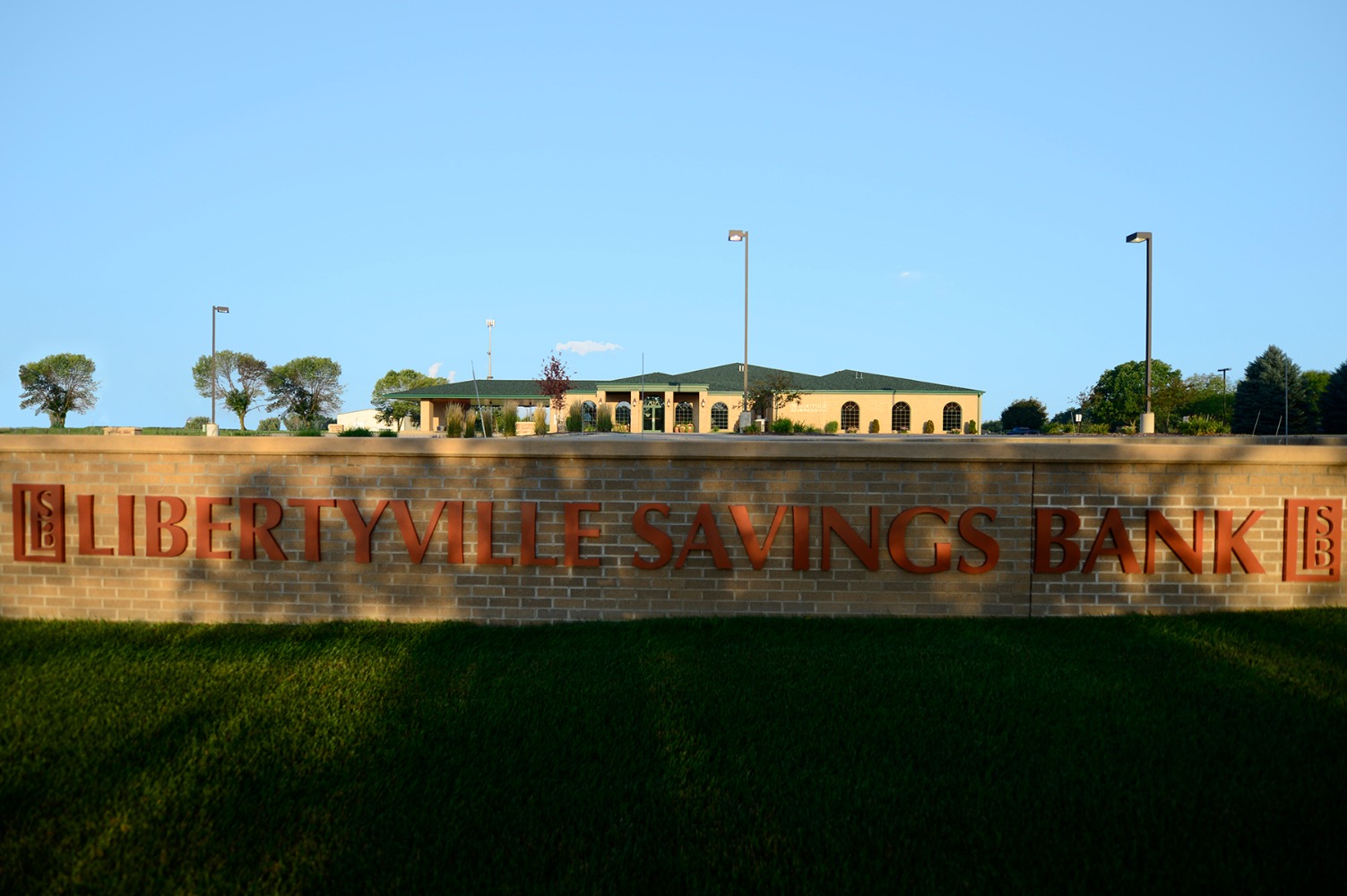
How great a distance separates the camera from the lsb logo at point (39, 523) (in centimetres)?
844

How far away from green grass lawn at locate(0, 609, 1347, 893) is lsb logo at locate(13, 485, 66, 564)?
1753 millimetres

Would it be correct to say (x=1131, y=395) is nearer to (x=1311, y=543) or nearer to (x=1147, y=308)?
(x=1147, y=308)

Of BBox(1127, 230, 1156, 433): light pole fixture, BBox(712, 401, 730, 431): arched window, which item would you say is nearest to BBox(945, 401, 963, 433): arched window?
BBox(712, 401, 730, 431): arched window

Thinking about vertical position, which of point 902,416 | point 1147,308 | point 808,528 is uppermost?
point 1147,308

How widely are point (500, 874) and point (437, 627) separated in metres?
4.27

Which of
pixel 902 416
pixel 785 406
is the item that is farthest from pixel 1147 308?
pixel 902 416

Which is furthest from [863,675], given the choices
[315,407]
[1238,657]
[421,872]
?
[315,407]

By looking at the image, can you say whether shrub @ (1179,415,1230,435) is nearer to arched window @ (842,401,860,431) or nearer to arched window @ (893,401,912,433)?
arched window @ (893,401,912,433)

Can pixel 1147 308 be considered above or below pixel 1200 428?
above

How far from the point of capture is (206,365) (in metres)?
107

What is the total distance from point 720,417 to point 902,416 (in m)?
13.5

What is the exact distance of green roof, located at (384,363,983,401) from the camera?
2387 inches

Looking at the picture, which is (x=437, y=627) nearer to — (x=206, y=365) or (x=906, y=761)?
(x=906, y=761)

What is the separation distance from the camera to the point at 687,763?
461 centimetres
